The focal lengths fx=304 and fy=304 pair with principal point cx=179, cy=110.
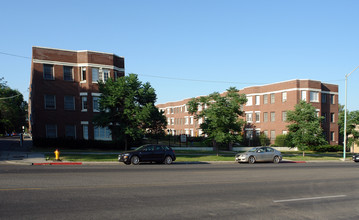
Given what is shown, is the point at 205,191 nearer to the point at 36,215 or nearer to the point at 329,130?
the point at 36,215

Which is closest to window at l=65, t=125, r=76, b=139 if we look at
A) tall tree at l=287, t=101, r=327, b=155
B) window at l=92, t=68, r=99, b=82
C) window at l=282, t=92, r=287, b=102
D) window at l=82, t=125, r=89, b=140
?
window at l=82, t=125, r=89, b=140

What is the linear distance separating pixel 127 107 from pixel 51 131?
1402 cm

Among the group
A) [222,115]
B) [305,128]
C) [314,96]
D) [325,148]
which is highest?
[314,96]

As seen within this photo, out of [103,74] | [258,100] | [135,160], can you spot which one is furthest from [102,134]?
[258,100]

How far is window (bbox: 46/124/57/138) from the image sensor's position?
36.7 meters

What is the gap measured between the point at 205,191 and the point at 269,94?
47874 millimetres

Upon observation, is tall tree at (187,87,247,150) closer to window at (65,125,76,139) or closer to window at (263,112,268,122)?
window at (65,125,76,139)

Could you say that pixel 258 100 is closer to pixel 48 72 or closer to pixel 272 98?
pixel 272 98

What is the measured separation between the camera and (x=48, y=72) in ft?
120

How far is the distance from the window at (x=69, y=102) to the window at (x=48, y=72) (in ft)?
9.52

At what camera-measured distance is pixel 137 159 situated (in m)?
22.4

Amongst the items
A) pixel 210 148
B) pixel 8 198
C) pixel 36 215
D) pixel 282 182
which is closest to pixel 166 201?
pixel 36 215

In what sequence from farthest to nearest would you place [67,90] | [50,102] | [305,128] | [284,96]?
[284,96]
[67,90]
[50,102]
[305,128]

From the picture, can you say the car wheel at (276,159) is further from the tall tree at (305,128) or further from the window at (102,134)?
the window at (102,134)
